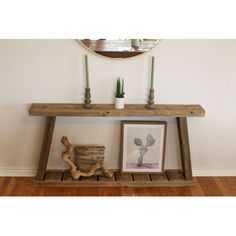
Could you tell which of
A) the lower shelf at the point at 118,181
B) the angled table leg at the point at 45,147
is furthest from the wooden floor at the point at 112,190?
the angled table leg at the point at 45,147

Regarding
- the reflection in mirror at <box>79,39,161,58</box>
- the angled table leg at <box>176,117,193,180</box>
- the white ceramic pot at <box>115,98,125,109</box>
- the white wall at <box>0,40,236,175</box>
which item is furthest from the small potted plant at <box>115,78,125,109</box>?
the angled table leg at <box>176,117,193,180</box>

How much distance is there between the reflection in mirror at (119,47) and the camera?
2.94 metres

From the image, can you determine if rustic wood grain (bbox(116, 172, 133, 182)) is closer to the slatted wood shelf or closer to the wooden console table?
the wooden console table

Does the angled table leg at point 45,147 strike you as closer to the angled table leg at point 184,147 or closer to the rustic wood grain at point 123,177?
the rustic wood grain at point 123,177

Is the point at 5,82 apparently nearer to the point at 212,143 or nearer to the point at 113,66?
the point at 113,66

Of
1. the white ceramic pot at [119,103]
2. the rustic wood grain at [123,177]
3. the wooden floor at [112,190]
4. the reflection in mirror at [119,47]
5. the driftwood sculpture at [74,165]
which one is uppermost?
the reflection in mirror at [119,47]

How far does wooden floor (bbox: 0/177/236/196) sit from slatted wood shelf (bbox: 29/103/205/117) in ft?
2.20

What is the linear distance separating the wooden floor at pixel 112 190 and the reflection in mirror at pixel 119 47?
1.15 meters

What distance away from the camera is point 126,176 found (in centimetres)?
327

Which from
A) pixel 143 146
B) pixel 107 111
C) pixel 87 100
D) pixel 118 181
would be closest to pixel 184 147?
pixel 143 146

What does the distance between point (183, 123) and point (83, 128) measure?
866mm

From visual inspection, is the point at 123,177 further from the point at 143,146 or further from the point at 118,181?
the point at 143,146

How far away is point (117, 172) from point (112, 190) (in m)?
0.22
